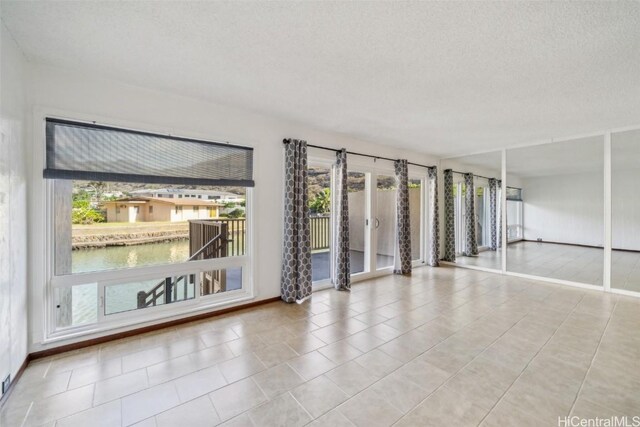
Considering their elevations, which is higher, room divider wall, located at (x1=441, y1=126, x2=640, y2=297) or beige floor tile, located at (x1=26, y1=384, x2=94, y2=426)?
room divider wall, located at (x1=441, y1=126, x2=640, y2=297)

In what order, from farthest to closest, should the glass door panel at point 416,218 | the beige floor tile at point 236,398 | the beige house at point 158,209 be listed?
the glass door panel at point 416,218, the beige house at point 158,209, the beige floor tile at point 236,398

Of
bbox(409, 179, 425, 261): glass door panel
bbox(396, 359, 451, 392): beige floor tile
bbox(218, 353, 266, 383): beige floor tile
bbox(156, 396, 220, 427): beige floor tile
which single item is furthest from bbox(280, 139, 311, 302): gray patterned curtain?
bbox(409, 179, 425, 261): glass door panel

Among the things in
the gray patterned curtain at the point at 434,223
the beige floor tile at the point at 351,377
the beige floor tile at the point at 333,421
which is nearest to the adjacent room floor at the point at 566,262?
the gray patterned curtain at the point at 434,223

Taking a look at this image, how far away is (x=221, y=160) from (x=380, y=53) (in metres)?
2.03

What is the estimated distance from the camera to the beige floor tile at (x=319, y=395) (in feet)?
5.65

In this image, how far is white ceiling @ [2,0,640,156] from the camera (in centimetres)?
166

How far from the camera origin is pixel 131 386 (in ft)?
6.31

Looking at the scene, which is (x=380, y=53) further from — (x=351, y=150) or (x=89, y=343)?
(x=89, y=343)

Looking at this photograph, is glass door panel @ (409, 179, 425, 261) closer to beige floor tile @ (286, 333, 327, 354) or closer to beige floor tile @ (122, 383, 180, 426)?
beige floor tile @ (286, 333, 327, 354)

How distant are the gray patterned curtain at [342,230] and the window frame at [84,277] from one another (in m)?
1.47

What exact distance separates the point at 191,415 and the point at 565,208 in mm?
10209

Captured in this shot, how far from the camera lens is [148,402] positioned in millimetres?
1771

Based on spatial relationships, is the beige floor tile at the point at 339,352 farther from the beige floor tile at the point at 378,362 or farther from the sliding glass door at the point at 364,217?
the sliding glass door at the point at 364,217

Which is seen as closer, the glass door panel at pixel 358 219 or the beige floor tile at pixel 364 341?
the beige floor tile at pixel 364 341
